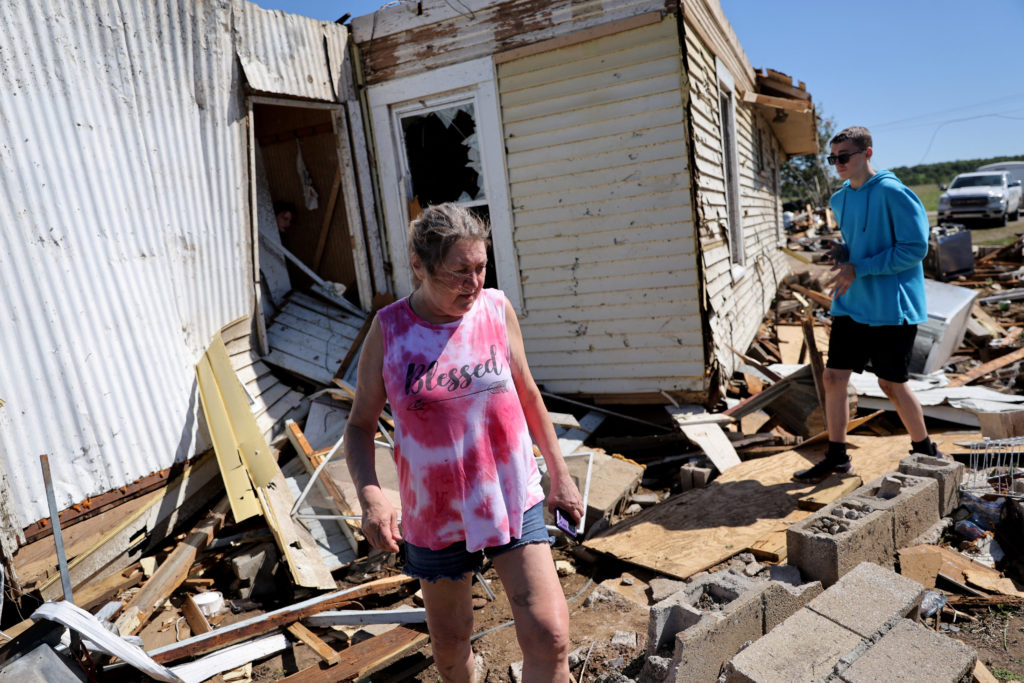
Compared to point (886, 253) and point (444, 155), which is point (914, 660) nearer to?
point (886, 253)

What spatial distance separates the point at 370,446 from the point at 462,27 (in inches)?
212

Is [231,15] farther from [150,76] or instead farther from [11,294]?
[11,294]

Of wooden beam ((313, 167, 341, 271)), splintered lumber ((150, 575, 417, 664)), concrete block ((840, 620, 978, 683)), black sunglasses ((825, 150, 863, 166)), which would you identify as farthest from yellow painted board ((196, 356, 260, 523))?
black sunglasses ((825, 150, 863, 166))

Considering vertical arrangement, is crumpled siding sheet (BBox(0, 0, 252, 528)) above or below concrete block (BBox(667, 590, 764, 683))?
above

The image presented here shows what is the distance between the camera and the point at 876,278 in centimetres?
404

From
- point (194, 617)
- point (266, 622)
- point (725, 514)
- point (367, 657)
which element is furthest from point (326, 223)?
point (725, 514)

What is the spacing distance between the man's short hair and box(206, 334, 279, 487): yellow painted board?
15.4ft

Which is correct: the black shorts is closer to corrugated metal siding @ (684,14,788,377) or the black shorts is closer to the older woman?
corrugated metal siding @ (684,14,788,377)

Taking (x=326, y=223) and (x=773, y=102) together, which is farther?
(x=773, y=102)

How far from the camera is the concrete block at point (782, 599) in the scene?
2.89 meters

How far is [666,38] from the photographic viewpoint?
18.7ft

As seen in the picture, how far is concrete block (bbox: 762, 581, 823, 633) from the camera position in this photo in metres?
2.89

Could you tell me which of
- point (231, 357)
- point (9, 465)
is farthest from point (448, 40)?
point (9, 465)

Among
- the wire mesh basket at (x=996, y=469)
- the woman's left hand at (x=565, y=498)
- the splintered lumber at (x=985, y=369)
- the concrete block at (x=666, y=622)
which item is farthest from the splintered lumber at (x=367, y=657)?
the splintered lumber at (x=985, y=369)
